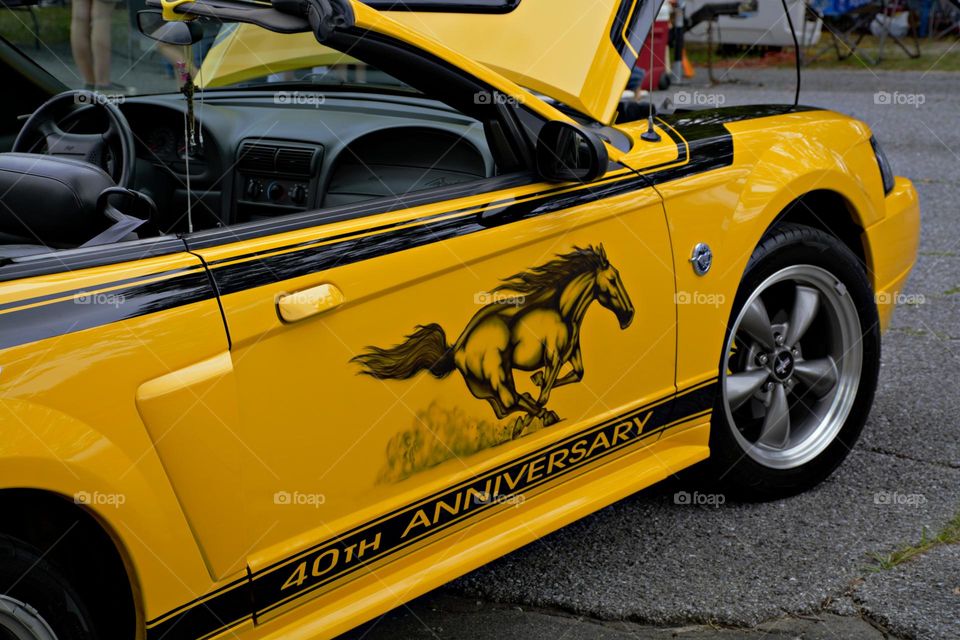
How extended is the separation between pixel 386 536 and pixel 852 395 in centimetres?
182

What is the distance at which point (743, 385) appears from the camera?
3242 mm

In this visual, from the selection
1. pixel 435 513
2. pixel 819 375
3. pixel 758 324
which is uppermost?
pixel 758 324

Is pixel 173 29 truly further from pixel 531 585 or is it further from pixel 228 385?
pixel 531 585

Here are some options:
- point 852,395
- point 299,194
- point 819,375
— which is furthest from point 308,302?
point 852,395

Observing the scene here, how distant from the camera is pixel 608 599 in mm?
2908

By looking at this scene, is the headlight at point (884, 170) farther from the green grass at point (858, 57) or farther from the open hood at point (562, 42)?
the green grass at point (858, 57)

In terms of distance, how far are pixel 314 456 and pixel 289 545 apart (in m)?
0.18

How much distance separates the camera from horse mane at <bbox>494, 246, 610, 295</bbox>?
8.22ft

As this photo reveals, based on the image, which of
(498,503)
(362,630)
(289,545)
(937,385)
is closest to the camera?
(289,545)

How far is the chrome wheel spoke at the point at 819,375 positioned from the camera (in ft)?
11.3

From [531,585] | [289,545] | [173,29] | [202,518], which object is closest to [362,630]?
[531,585]

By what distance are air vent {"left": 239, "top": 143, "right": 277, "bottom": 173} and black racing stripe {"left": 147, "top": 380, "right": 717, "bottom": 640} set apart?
3.66ft

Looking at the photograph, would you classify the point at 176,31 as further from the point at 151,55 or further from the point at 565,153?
the point at 151,55

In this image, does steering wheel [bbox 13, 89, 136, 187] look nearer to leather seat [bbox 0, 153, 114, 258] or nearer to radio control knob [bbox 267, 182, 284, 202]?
radio control knob [bbox 267, 182, 284, 202]
